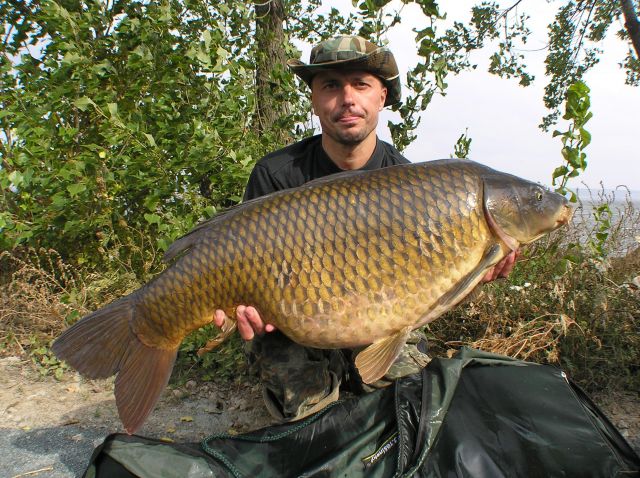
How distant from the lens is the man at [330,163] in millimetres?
1812

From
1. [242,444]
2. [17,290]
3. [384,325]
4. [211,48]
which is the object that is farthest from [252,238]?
[17,290]

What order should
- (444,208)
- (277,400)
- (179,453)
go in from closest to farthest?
1. (444,208)
2. (179,453)
3. (277,400)

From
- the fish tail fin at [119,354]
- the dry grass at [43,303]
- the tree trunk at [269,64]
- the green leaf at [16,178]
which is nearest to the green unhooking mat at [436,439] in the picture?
the fish tail fin at [119,354]

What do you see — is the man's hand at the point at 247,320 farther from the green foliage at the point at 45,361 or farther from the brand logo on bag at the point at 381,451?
the green foliage at the point at 45,361

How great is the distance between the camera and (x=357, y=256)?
4.59 feet

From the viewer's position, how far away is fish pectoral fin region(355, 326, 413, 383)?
144 cm

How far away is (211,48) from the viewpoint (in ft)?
8.52

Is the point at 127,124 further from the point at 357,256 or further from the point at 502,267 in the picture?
the point at 502,267

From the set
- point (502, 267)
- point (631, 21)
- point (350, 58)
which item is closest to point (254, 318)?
point (502, 267)

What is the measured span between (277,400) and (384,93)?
1.22m

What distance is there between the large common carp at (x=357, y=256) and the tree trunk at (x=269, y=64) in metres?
1.66

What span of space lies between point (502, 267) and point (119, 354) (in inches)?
45.1

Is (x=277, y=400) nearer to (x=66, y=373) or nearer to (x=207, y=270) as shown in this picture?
(x=207, y=270)

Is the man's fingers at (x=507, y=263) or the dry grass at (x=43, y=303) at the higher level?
the man's fingers at (x=507, y=263)
